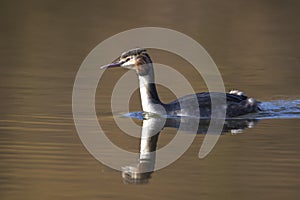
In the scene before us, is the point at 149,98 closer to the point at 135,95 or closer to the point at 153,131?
the point at 153,131

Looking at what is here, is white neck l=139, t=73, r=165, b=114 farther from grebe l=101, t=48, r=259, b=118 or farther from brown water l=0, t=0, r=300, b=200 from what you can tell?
brown water l=0, t=0, r=300, b=200

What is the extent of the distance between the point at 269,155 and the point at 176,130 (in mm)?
2016

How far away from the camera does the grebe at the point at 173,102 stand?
1300 cm

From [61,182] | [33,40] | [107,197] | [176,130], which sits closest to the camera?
[107,197]

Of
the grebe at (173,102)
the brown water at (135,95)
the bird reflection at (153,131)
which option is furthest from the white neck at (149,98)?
the brown water at (135,95)

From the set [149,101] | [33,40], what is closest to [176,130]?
[149,101]

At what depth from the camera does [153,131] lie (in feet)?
39.5

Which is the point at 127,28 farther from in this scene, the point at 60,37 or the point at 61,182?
the point at 61,182

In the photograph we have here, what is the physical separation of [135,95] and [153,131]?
3.03m

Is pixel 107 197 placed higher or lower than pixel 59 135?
lower

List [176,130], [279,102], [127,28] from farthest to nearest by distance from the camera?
[127,28], [279,102], [176,130]

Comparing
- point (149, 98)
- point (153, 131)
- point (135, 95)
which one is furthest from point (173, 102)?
point (135, 95)

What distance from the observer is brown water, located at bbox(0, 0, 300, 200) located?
351 inches

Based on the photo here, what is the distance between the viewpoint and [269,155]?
33.9ft
